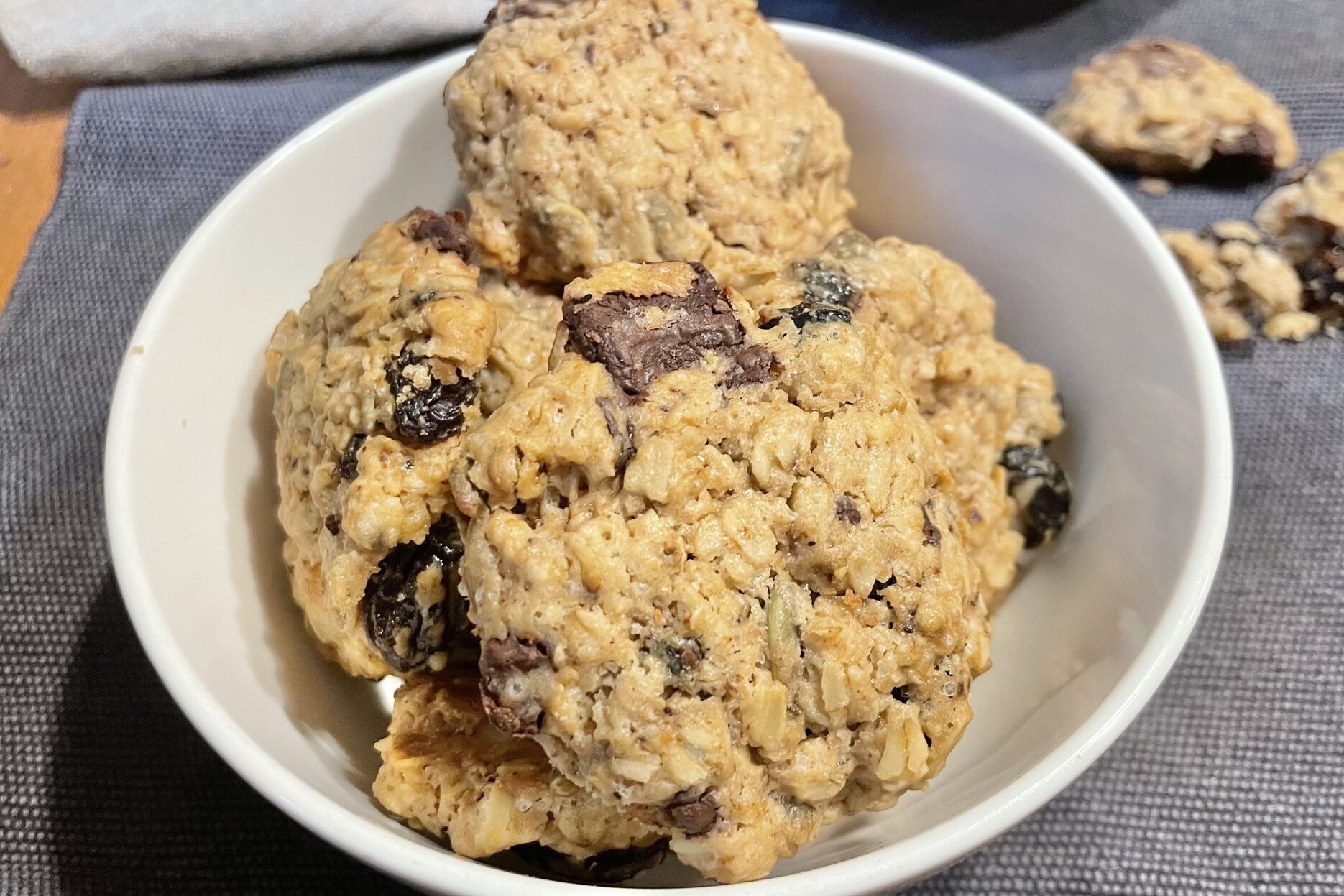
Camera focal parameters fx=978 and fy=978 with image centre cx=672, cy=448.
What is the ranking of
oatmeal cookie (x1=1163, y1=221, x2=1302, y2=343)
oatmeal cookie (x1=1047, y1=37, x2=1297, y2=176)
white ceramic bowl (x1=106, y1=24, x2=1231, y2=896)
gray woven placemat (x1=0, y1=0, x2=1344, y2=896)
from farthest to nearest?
oatmeal cookie (x1=1047, y1=37, x2=1297, y2=176), oatmeal cookie (x1=1163, y1=221, x2=1302, y2=343), gray woven placemat (x1=0, y1=0, x2=1344, y2=896), white ceramic bowl (x1=106, y1=24, x2=1231, y2=896)

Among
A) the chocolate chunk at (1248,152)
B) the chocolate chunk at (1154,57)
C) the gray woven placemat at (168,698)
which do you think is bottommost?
the gray woven placemat at (168,698)

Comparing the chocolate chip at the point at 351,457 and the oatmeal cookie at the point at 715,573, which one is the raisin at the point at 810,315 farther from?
the chocolate chip at the point at 351,457

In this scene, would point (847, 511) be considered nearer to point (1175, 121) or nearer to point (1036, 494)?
point (1036, 494)

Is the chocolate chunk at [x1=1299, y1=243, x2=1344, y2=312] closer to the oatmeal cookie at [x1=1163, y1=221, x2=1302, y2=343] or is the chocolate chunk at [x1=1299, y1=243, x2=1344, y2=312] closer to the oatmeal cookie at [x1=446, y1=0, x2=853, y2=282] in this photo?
the oatmeal cookie at [x1=1163, y1=221, x2=1302, y2=343]

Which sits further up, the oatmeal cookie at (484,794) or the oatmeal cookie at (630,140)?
the oatmeal cookie at (630,140)

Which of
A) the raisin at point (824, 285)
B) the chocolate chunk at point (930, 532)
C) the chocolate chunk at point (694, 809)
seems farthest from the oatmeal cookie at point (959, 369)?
the chocolate chunk at point (694, 809)

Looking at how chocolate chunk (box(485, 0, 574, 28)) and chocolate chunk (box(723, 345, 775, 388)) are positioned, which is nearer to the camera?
chocolate chunk (box(723, 345, 775, 388))

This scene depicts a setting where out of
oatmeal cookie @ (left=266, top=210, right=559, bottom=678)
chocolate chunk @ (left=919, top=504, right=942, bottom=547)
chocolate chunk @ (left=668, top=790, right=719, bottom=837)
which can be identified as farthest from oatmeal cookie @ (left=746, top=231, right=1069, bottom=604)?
chocolate chunk @ (left=668, top=790, right=719, bottom=837)

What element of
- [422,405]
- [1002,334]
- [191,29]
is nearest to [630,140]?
[422,405]
